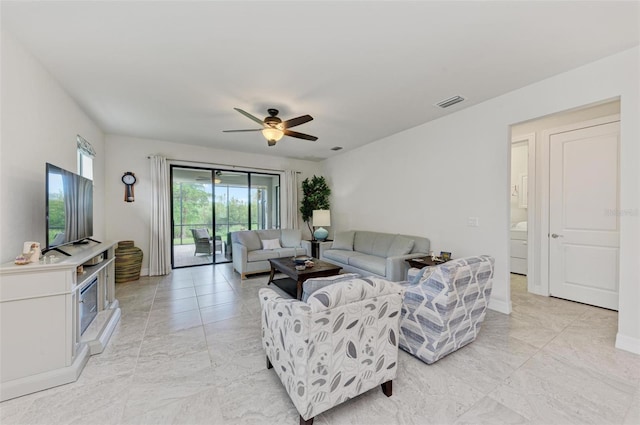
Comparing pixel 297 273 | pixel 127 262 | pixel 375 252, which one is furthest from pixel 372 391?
pixel 127 262

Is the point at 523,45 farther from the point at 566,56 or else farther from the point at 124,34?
the point at 124,34

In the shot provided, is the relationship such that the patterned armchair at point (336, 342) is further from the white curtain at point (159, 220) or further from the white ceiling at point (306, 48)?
the white curtain at point (159, 220)

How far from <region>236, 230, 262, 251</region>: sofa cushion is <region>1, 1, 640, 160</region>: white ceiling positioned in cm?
246

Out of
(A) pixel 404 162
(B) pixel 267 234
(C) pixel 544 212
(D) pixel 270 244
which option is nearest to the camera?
(C) pixel 544 212

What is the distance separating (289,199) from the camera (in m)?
6.51

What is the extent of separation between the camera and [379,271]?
3859 mm

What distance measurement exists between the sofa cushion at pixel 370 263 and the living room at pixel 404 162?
81cm

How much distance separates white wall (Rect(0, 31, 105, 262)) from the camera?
1.97 meters

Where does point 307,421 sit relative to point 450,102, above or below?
below

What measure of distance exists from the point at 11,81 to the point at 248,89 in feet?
6.31

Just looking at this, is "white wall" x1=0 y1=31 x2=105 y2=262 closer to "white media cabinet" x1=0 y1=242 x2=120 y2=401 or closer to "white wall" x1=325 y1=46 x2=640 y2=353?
"white media cabinet" x1=0 y1=242 x2=120 y2=401

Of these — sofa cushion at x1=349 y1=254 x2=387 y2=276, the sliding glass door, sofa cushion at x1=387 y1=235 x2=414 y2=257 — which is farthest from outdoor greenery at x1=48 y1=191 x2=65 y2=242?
sofa cushion at x1=387 y1=235 x2=414 y2=257

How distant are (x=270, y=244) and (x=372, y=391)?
149 inches

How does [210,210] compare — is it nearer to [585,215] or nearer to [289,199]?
[289,199]
